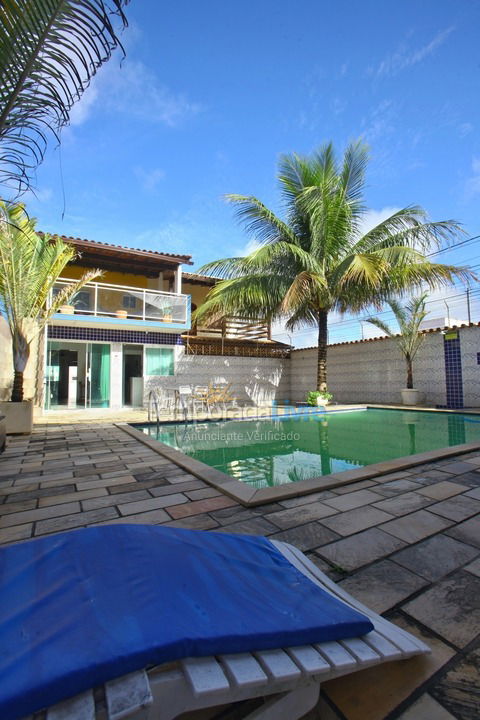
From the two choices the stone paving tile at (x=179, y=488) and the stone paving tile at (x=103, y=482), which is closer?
the stone paving tile at (x=179, y=488)

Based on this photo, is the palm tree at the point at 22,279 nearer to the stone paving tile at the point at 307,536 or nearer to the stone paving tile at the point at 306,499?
the stone paving tile at the point at 306,499

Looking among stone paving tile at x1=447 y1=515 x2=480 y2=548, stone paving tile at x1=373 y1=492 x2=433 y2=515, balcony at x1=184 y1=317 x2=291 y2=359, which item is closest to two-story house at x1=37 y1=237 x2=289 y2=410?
balcony at x1=184 y1=317 x2=291 y2=359

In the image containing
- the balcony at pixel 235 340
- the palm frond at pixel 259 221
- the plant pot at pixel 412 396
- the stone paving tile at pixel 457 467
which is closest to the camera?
the stone paving tile at pixel 457 467

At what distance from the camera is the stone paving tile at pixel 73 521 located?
7.45ft

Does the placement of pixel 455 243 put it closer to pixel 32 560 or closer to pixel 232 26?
pixel 232 26

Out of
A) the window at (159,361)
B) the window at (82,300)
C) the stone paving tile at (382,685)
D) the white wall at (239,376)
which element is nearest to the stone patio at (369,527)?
the stone paving tile at (382,685)

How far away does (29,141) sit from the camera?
2.05 meters

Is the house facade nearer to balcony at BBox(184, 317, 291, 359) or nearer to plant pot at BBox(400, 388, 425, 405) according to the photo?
balcony at BBox(184, 317, 291, 359)

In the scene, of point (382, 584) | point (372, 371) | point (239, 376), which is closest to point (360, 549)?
point (382, 584)

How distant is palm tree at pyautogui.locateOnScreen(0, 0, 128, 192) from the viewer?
170 centimetres

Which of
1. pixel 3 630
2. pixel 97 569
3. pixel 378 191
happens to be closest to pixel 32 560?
pixel 97 569

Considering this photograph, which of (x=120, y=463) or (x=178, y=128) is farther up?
(x=178, y=128)

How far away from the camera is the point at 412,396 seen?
1153 cm

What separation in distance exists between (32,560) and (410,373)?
488 inches
